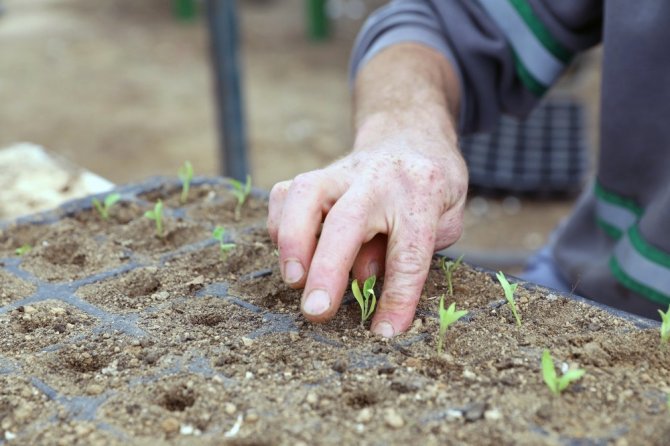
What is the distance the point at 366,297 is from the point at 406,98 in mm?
677

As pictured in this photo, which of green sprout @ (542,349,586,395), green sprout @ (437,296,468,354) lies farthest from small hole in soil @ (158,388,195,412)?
green sprout @ (542,349,586,395)

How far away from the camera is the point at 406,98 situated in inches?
70.8

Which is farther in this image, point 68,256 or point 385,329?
point 68,256

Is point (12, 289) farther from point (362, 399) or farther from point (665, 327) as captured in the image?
point (665, 327)

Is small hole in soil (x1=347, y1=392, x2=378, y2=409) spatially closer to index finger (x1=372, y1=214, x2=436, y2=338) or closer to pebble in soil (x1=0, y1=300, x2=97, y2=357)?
index finger (x1=372, y1=214, x2=436, y2=338)

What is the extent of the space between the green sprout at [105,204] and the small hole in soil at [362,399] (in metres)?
0.84

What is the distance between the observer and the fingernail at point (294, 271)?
4.09 ft

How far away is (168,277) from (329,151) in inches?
182

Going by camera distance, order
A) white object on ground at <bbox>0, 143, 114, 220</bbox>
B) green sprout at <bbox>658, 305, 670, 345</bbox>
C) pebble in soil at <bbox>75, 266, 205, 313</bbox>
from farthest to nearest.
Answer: white object on ground at <bbox>0, 143, 114, 220</bbox> → pebble in soil at <bbox>75, 266, 205, 313</bbox> → green sprout at <bbox>658, 305, 670, 345</bbox>

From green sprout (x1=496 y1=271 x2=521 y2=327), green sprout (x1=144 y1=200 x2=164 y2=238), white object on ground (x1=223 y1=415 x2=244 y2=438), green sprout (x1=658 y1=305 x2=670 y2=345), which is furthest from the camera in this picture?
green sprout (x1=144 y1=200 x2=164 y2=238)

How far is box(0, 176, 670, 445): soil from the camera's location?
991 mm

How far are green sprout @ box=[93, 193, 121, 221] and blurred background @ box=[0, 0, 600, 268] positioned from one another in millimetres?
2589

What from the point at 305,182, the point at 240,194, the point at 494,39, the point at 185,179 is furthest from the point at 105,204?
the point at 494,39

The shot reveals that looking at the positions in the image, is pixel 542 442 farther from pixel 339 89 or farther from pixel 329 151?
pixel 339 89
